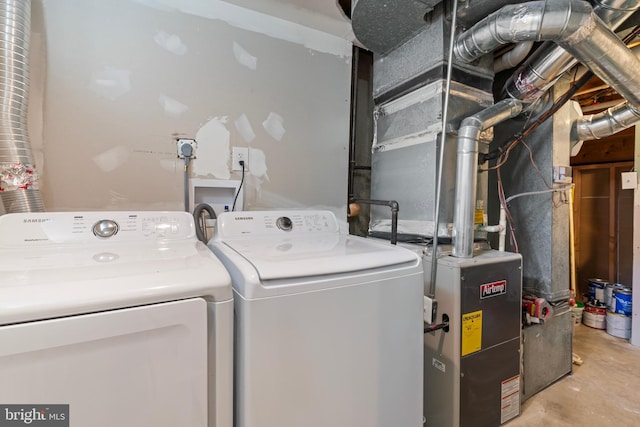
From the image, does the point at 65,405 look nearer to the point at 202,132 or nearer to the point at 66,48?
the point at 202,132

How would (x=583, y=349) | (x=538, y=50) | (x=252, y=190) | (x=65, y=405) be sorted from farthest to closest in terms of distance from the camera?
(x=583, y=349), (x=252, y=190), (x=538, y=50), (x=65, y=405)

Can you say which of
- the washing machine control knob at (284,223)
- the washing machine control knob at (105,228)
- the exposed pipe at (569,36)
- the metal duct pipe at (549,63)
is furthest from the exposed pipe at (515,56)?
the washing machine control knob at (105,228)

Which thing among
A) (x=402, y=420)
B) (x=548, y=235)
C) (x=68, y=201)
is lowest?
(x=402, y=420)

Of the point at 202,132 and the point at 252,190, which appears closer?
the point at 202,132

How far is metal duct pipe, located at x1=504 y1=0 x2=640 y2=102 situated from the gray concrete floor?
1.83 metres

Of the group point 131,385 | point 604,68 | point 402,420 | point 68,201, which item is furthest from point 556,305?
point 68,201

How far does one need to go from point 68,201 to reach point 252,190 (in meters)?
0.89

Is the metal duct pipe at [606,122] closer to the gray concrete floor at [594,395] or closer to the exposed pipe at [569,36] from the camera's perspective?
the exposed pipe at [569,36]

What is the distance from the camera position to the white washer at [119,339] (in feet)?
1.87

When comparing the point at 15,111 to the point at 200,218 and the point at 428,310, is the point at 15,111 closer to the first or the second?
the point at 200,218

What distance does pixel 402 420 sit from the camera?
101 centimetres

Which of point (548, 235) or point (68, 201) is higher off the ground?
point (68, 201)

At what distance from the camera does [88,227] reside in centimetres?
110

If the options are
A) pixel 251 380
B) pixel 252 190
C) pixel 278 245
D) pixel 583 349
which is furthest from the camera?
pixel 583 349
